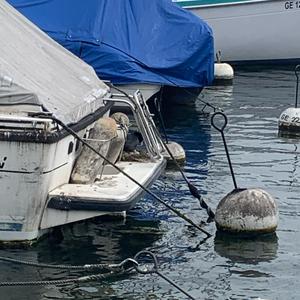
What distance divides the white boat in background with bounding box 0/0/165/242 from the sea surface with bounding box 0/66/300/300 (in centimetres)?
42

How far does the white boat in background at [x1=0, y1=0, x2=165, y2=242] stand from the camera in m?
8.46

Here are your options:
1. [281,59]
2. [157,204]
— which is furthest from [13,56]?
[281,59]

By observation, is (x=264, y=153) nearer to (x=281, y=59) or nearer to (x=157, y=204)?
(x=157, y=204)

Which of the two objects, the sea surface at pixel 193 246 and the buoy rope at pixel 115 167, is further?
the buoy rope at pixel 115 167

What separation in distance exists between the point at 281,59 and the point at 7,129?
60.3 feet

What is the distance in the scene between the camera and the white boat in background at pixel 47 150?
846 cm

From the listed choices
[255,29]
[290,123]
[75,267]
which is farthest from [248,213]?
[255,29]

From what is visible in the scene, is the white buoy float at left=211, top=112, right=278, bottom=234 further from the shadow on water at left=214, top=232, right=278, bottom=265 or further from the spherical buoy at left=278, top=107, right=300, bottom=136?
the spherical buoy at left=278, top=107, right=300, bottom=136

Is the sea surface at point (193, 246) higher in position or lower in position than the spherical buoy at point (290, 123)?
lower

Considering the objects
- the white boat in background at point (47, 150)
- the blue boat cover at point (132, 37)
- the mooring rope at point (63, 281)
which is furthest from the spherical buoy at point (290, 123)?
the mooring rope at point (63, 281)

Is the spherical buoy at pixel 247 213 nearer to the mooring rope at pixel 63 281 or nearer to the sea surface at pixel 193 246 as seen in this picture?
the sea surface at pixel 193 246

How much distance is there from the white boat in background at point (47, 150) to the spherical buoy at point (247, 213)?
2.68 feet

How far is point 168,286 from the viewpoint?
822cm

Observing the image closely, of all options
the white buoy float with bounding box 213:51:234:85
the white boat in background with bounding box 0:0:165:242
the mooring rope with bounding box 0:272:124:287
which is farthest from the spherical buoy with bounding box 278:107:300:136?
the mooring rope with bounding box 0:272:124:287
